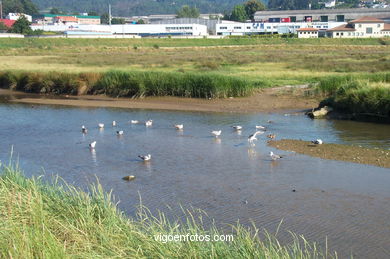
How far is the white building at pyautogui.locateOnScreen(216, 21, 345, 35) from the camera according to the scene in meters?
130

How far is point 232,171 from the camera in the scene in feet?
49.3

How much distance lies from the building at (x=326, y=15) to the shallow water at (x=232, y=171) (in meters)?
124

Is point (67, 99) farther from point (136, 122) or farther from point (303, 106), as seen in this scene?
point (303, 106)

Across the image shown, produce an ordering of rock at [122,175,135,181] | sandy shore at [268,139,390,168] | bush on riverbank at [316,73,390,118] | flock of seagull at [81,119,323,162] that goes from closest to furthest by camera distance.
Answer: rock at [122,175,135,181]
sandy shore at [268,139,390,168]
flock of seagull at [81,119,323,162]
bush on riverbank at [316,73,390,118]

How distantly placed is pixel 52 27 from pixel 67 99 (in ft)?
358

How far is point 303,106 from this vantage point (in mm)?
26625

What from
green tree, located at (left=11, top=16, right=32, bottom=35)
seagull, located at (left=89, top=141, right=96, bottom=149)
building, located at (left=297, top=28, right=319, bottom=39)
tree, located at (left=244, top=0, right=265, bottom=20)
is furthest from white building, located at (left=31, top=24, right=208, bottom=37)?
seagull, located at (left=89, top=141, right=96, bottom=149)

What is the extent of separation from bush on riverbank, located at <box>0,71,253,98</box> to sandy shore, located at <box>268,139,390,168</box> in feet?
35.0

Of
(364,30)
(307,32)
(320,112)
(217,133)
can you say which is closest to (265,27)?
(307,32)

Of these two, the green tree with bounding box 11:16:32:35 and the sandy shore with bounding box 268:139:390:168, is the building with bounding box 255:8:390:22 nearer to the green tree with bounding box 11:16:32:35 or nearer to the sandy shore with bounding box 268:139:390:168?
the green tree with bounding box 11:16:32:35

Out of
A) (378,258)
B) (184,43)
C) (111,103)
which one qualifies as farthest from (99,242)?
(184,43)

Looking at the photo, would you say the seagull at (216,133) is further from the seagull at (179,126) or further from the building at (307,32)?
the building at (307,32)

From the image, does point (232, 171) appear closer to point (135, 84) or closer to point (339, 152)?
point (339, 152)

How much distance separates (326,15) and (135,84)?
124497 millimetres
